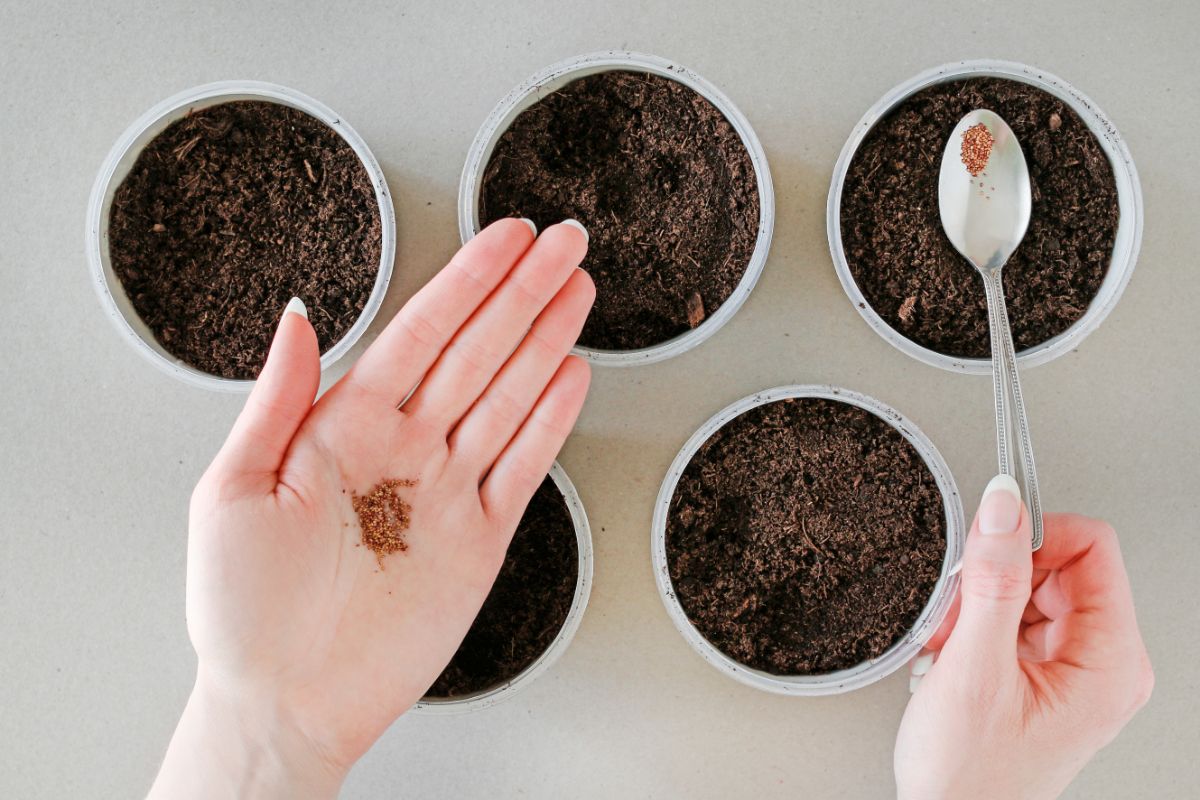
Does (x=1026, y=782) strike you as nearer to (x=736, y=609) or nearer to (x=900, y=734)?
(x=900, y=734)

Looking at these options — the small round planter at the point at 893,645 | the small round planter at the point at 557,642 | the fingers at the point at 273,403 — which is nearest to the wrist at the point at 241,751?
the small round planter at the point at 557,642

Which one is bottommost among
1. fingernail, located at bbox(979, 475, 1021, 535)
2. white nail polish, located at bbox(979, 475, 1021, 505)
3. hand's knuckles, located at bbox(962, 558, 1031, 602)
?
hand's knuckles, located at bbox(962, 558, 1031, 602)

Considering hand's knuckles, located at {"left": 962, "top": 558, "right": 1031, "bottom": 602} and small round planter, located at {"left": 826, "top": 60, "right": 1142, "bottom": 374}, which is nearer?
hand's knuckles, located at {"left": 962, "top": 558, "right": 1031, "bottom": 602}

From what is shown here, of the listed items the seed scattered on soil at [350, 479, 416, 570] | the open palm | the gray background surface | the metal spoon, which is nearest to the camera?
the open palm

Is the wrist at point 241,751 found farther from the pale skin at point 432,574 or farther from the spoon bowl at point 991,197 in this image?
the spoon bowl at point 991,197

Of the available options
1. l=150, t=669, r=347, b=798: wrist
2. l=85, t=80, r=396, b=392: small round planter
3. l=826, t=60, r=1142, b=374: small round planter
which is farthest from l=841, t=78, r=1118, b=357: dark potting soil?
l=150, t=669, r=347, b=798: wrist

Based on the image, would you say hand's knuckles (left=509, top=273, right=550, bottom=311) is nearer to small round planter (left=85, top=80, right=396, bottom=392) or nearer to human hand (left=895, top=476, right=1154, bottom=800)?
small round planter (left=85, top=80, right=396, bottom=392)

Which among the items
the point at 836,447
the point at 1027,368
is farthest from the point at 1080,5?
the point at 836,447
